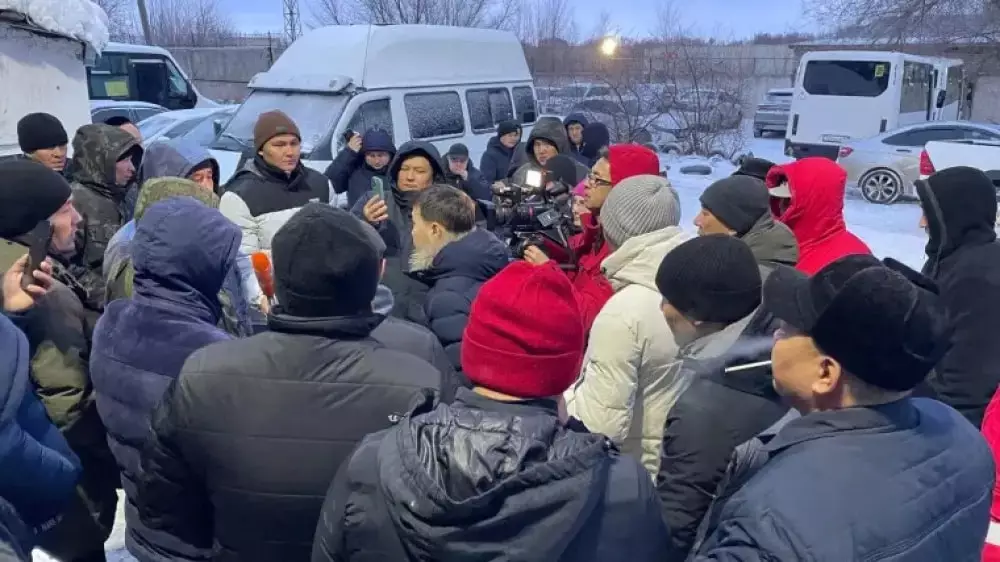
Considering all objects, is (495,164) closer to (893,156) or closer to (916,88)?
(893,156)

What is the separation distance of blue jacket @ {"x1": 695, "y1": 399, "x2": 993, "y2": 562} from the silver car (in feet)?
43.1

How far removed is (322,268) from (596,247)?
6.26 ft

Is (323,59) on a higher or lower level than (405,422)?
higher

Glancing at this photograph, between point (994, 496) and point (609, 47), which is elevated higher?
point (609, 47)

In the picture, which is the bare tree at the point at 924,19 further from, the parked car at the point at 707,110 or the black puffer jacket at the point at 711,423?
the black puffer jacket at the point at 711,423

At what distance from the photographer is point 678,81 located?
19.4 meters

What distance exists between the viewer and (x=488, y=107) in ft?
35.7

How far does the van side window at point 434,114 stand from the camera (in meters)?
9.30

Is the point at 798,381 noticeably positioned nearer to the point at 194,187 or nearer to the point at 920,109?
the point at 194,187

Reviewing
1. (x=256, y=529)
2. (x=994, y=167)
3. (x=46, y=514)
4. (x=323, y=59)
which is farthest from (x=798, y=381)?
(x=994, y=167)

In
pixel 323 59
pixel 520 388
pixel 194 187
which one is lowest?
pixel 520 388

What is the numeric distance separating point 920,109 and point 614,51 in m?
9.03

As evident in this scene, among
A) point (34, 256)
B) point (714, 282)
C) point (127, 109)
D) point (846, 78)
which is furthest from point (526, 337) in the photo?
point (846, 78)

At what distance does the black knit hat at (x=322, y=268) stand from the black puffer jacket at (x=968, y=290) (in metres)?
2.29
